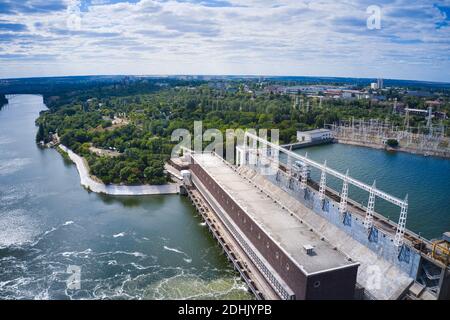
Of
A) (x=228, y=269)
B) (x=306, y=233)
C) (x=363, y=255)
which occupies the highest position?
(x=306, y=233)

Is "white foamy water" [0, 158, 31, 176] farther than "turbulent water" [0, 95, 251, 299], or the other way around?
"white foamy water" [0, 158, 31, 176]

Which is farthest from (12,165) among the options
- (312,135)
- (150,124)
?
(312,135)

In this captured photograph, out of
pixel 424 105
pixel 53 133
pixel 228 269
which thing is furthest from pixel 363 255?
pixel 424 105

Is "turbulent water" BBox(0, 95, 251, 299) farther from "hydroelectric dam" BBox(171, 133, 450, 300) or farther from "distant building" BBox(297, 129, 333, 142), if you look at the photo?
"distant building" BBox(297, 129, 333, 142)

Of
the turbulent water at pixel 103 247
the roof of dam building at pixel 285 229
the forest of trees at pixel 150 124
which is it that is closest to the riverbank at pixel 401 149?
the forest of trees at pixel 150 124

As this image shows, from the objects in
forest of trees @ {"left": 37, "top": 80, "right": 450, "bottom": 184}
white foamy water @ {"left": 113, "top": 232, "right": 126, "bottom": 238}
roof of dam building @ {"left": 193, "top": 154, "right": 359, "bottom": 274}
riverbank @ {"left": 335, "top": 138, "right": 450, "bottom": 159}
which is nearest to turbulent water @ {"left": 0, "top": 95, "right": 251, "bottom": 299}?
white foamy water @ {"left": 113, "top": 232, "right": 126, "bottom": 238}
